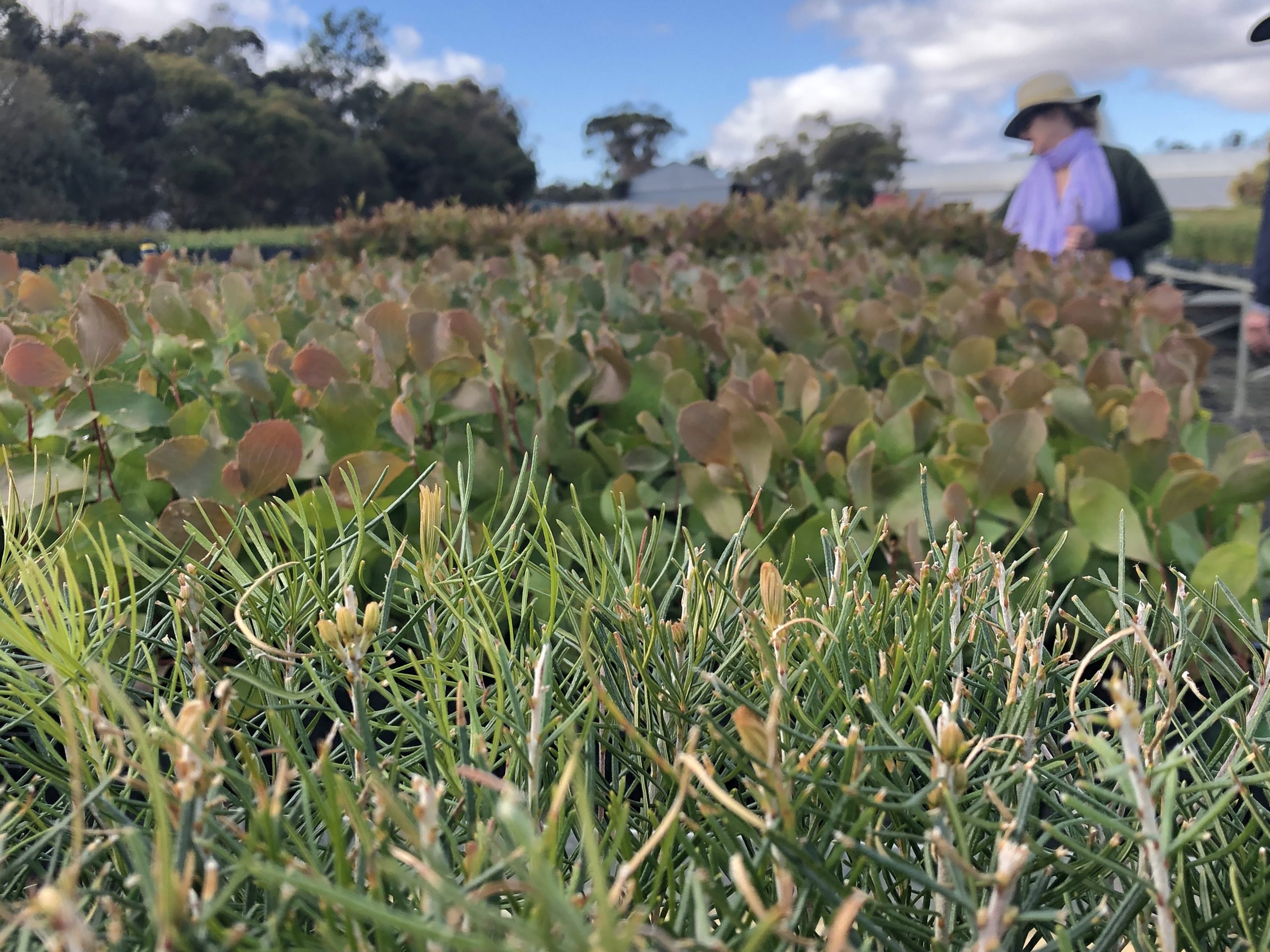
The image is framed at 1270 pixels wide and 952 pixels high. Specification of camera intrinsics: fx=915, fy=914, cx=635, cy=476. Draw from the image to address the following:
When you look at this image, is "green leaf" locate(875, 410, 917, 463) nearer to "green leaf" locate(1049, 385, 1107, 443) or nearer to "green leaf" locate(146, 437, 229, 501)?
"green leaf" locate(1049, 385, 1107, 443)

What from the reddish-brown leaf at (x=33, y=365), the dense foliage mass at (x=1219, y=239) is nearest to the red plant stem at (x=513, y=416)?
the reddish-brown leaf at (x=33, y=365)

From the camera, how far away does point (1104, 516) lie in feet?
4.15

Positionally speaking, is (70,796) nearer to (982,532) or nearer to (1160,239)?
(982,532)

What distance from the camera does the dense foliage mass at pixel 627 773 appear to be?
1.29ft

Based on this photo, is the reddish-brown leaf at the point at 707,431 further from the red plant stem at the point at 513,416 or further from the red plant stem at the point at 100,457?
the red plant stem at the point at 100,457

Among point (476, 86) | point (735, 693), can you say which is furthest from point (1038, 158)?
point (476, 86)

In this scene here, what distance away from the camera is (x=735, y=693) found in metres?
0.50

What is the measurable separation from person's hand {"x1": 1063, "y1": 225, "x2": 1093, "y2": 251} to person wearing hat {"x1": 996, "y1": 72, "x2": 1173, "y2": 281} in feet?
0.29

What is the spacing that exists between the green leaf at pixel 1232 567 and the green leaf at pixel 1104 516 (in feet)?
0.21

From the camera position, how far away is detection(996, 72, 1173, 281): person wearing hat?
5957 millimetres

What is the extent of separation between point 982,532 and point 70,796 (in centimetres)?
116

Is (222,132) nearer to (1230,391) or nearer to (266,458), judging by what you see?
(1230,391)

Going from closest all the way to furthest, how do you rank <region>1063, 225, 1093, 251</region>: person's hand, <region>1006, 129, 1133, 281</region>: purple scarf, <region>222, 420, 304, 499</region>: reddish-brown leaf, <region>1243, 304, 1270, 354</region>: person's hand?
1. <region>222, 420, 304, 499</region>: reddish-brown leaf
2. <region>1243, 304, 1270, 354</region>: person's hand
3. <region>1063, 225, 1093, 251</region>: person's hand
4. <region>1006, 129, 1133, 281</region>: purple scarf

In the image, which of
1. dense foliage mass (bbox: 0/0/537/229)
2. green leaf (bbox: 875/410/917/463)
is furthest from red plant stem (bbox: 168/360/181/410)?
dense foliage mass (bbox: 0/0/537/229)
